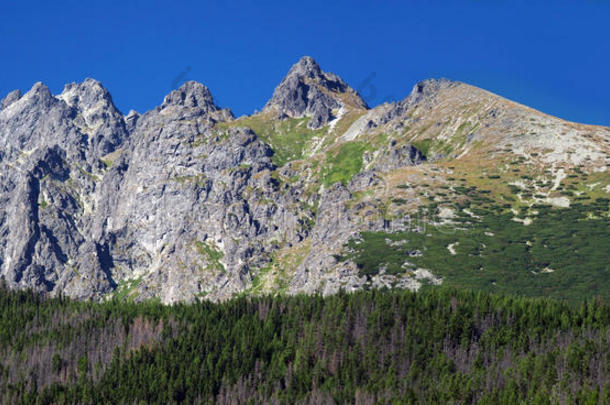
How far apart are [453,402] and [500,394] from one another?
14.1m

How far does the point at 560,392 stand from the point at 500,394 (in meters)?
16.6

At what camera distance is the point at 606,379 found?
199875mm

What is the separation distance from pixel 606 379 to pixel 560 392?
19.2 meters

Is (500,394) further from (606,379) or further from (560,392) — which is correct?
(606,379)

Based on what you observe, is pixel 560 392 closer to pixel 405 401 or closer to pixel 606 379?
pixel 606 379

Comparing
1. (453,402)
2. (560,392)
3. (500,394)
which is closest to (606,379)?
(560,392)

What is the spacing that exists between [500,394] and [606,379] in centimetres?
3434


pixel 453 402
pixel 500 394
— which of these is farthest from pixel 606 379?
pixel 453 402

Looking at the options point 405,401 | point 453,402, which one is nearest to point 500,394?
point 453,402

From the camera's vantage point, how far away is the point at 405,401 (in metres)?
196

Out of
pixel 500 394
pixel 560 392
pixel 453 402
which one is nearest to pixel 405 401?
pixel 453 402

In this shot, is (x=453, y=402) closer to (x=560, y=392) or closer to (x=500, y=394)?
(x=500, y=394)

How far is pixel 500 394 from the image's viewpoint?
19238cm

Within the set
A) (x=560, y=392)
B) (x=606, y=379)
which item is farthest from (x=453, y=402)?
(x=606, y=379)
